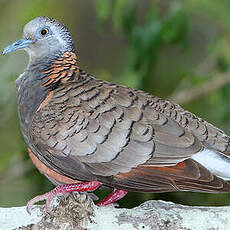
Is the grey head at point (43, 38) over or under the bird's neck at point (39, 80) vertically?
over

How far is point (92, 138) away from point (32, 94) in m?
0.74

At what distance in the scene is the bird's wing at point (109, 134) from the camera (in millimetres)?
3959

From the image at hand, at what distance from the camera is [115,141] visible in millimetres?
4027

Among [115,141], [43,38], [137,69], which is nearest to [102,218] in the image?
[115,141]

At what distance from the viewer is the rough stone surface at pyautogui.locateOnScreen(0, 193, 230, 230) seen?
345 centimetres

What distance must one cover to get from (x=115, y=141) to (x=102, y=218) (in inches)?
26.2

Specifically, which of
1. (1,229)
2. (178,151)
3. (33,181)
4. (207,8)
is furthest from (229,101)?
(1,229)

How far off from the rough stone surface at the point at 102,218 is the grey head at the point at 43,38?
1.65 meters

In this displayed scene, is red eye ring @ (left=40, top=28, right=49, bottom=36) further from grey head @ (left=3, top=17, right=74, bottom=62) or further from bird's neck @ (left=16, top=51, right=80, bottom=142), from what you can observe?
bird's neck @ (left=16, top=51, right=80, bottom=142)

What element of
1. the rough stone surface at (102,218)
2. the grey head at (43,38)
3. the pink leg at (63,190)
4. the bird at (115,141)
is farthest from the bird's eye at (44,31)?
the rough stone surface at (102,218)

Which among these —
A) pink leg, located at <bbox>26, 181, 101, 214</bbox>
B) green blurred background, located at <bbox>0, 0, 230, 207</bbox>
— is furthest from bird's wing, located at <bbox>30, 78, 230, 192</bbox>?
green blurred background, located at <bbox>0, 0, 230, 207</bbox>

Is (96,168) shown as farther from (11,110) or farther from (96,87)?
(11,110)

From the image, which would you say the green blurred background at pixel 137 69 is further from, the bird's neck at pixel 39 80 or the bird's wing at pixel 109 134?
the bird's wing at pixel 109 134

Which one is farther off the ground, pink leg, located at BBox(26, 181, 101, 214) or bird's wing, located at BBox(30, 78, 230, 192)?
bird's wing, located at BBox(30, 78, 230, 192)
